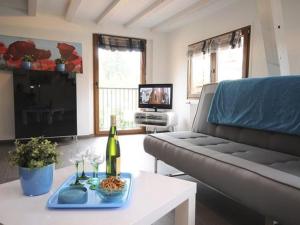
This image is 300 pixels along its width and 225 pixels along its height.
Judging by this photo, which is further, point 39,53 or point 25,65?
point 39,53

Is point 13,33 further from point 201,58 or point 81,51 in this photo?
point 201,58

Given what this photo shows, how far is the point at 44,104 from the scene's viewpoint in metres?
3.86

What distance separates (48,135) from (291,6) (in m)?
3.85

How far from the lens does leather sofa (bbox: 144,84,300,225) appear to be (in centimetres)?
112

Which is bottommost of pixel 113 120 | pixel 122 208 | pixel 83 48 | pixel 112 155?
pixel 122 208

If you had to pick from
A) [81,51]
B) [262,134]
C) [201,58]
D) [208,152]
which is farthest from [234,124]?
[81,51]

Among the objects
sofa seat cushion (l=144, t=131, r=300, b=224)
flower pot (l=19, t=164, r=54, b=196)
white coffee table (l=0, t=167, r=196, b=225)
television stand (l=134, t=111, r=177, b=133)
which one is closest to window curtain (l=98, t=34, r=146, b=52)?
television stand (l=134, t=111, r=177, b=133)

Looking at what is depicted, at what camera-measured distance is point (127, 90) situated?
5105mm

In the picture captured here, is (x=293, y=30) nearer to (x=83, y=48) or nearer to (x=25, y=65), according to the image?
(x=83, y=48)

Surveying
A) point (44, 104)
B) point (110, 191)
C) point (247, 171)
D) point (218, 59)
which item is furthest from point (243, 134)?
point (44, 104)

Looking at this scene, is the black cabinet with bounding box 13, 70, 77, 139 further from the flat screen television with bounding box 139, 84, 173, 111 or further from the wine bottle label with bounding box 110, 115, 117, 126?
the wine bottle label with bounding box 110, 115, 117, 126

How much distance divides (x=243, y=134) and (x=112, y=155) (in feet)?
4.66

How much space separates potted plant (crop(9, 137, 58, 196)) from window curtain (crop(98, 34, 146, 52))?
3798mm

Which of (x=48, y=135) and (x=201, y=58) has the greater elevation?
(x=201, y=58)
